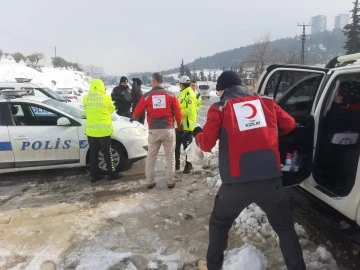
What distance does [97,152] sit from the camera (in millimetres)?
6004

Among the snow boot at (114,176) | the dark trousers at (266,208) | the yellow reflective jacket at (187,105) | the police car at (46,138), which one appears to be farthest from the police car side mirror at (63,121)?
the dark trousers at (266,208)

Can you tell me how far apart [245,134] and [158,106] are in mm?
2862

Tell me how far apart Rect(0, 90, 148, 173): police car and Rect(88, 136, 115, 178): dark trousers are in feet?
0.86

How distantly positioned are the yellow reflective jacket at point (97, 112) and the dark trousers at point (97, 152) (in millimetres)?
109

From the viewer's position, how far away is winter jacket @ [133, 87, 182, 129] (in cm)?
544

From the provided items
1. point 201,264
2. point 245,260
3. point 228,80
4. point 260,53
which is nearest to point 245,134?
point 228,80

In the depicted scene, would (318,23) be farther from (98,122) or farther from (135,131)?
(98,122)

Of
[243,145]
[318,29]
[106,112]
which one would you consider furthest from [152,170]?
[318,29]

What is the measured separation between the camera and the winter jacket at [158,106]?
17.8 feet

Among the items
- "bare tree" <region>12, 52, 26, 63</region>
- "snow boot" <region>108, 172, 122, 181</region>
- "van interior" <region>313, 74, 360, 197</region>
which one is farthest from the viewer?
"bare tree" <region>12, 52, 26, 63</region>

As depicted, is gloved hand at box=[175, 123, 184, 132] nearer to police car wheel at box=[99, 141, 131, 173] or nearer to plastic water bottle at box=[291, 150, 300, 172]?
police car wheel at box=[99, 141, 131, 173]

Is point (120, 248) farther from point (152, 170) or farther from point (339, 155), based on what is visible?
point (339, 155)

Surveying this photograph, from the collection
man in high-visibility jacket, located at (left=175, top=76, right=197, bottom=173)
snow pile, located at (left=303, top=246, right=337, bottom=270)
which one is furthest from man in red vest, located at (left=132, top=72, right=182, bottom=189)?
snow pile, located at (left=303, top=246, right=337, bottom=270)

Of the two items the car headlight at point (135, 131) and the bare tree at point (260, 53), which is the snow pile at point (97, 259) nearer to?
the car headlight at point (135, 131)
